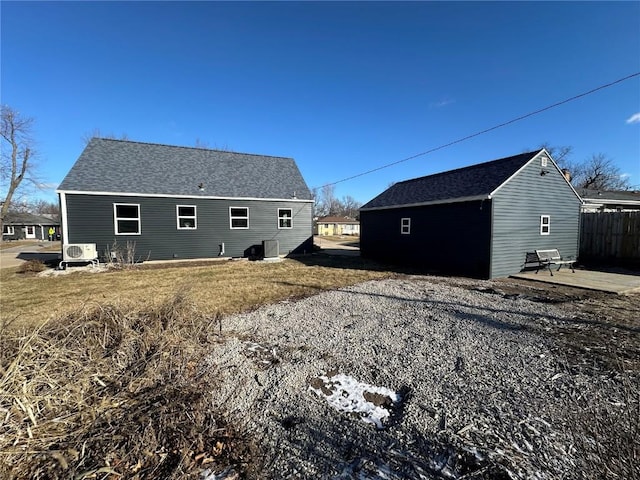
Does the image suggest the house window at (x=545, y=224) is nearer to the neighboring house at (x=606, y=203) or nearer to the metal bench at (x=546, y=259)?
the metal bench at (x=546, y=259)

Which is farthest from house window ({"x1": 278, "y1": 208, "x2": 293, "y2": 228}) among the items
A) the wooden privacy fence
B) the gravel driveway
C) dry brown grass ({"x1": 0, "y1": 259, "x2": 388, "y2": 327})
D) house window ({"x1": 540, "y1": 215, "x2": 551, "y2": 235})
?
the wooden privacy fence

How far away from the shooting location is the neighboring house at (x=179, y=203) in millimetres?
12164

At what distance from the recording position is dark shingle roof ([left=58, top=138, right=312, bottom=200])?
41.5 ft

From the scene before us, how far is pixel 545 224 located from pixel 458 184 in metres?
3.34

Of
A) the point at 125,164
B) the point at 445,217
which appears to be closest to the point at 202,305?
the point at 445,217

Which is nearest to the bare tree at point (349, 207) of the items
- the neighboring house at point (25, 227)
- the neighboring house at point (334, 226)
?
the neighboring house at point (334, 226)

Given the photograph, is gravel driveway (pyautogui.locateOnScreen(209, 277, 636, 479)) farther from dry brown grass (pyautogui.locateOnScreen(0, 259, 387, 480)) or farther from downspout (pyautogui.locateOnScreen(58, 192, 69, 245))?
downspout (pyautogui.locateOnScreen(58, 192, 69, 245))

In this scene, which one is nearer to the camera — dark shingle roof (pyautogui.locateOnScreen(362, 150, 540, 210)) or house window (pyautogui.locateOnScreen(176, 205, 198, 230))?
dark shingle roof (pyautogui.locateOnScreen(362, 150, 540, 210))

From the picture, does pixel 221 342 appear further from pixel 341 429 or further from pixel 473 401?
pixel 473 401

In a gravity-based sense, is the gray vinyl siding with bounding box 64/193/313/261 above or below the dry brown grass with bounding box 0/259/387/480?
above

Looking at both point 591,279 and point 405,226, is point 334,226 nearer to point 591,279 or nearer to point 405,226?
point 405,226

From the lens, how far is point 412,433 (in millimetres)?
2305

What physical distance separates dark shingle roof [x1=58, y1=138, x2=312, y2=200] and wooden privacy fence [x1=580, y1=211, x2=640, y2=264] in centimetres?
1293

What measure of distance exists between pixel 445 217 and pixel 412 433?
30.9 feet
